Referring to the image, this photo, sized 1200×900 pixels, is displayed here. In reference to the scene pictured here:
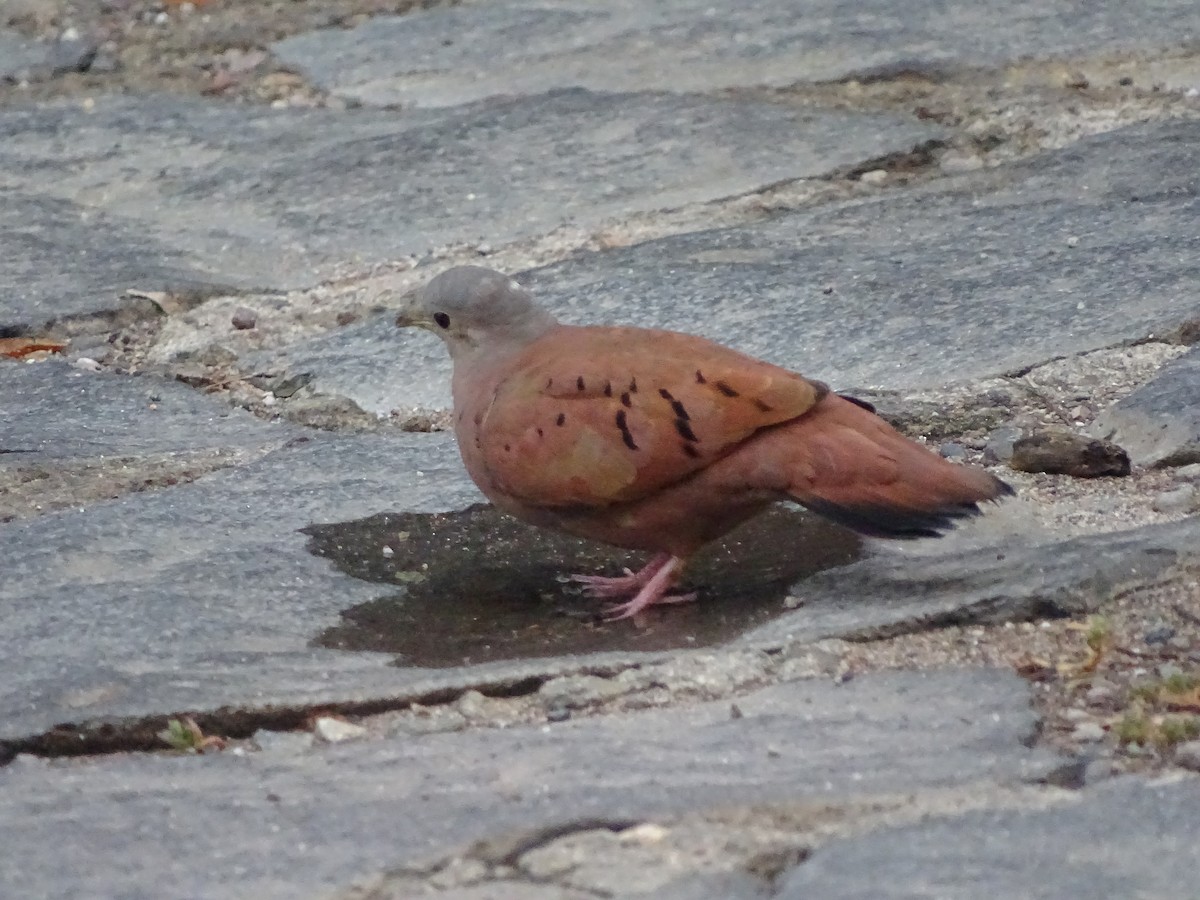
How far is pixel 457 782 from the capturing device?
2.10 m

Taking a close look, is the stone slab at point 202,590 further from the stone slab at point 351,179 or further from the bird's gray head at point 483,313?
the stone slab at point 351,179

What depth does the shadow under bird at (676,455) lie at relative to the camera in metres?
2.85

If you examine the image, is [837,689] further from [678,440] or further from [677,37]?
[677,37]

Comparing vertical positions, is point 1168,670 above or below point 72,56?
below

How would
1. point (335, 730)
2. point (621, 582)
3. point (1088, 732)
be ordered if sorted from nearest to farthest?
point (1088, 732)
point (335, 730)
point (621, 582)

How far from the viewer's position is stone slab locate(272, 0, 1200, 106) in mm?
4781

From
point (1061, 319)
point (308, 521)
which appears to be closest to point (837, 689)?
point (308, 521)

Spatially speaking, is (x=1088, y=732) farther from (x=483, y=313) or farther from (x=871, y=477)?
(x=483, y=313)

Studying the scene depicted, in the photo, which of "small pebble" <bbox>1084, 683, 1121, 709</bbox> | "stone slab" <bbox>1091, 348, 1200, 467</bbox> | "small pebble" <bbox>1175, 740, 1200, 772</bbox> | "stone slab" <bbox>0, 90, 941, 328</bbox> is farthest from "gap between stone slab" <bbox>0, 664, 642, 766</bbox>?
"stone slab" <bbox>0, 90, 941, 328</bbox>

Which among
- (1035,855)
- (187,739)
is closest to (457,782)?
(187,739)

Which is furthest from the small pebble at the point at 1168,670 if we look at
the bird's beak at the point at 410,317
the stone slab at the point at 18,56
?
the stone slab at the point at 18,56

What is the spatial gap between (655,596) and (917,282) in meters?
1.14

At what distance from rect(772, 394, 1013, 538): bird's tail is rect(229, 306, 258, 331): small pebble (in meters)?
1.41

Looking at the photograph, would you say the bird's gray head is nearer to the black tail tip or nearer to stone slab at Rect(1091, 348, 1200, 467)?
the black tail tip
